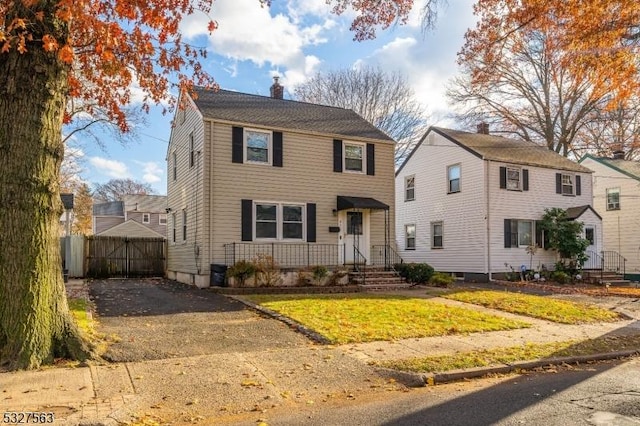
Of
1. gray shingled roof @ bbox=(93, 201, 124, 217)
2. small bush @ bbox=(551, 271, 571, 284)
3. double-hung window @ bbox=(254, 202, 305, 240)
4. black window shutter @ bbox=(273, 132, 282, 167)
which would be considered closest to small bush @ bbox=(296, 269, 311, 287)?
double-hung window @ bbox=(254, 202, 305, 240)

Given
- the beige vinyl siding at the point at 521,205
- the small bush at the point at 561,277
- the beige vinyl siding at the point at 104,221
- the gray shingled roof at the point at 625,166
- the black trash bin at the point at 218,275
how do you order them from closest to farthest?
1. the black trash bin at the point at 218,275
2. the small bush at the point at 561,277
3. the beige vinyl siding at the point at 521,205
4. the gray shingled roof at the point at 625,166
5. the beige vinyl siding at the point at 104,221

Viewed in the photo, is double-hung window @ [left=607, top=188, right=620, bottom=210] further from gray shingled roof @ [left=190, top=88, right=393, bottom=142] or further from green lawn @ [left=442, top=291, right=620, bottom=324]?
green lawn @ [left=442, top=291, right=620, bottom=324]

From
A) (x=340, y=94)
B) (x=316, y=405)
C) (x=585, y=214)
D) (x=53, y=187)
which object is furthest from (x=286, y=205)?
(x=340, y=94)

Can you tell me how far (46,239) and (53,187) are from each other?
0.70 meters

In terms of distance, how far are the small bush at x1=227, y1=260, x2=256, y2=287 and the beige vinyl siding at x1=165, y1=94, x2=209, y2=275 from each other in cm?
140

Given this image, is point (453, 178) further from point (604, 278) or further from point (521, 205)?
point (604, 278)

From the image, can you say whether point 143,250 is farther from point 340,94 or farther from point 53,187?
point 340,94

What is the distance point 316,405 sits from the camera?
530 centimetres

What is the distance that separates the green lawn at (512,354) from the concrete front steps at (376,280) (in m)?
7.96

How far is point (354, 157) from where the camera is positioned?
1873 cm

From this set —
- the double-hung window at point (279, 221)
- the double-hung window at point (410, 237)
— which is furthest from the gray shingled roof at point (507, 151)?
the double-hung window at point (279, 221)

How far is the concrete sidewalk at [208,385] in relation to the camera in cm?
489

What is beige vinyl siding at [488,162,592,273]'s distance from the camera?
2161cm

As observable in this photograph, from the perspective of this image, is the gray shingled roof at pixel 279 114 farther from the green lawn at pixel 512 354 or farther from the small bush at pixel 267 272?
the green lawn at pixel 512 354
